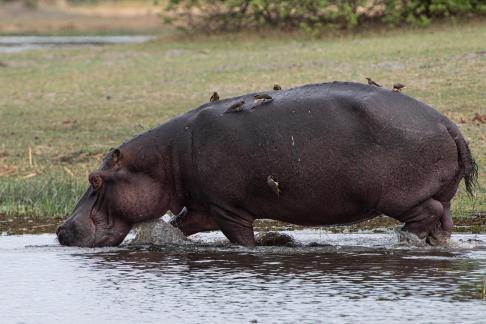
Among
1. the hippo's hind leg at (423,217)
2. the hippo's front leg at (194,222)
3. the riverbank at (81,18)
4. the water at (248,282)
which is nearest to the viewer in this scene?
the water at (248,282)

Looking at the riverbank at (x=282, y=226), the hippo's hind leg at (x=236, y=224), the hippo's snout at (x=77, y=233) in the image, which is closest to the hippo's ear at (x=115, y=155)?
the hippo's snout at (x=77, y=233)

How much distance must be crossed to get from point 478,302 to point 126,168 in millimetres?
2788

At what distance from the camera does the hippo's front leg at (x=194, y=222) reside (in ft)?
27.5

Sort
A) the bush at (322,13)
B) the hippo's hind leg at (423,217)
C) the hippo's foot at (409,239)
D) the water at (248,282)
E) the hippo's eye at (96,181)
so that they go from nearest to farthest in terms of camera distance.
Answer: the water at (248,282)
the hippo's hind leg at (423,217)
the hippo's foot at (409,239)
the hippo's eye at (96,181)
the bush at (322,13)

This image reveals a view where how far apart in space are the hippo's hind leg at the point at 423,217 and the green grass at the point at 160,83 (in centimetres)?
156

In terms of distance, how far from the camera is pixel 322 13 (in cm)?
2183

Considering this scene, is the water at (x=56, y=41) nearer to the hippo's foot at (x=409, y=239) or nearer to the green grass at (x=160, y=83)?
the green grass at (x=160, y=83)

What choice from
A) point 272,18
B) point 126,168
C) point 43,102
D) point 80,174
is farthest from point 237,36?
point 126,168

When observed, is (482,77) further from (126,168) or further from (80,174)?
(126,168)

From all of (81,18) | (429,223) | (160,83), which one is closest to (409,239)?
(429,223)

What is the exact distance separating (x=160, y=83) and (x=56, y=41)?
42.1ft

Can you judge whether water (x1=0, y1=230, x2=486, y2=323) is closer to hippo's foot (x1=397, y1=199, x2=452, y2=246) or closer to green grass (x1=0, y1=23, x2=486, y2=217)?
hippo's foot (x1=397, y1=199, x2=452, y2=246)

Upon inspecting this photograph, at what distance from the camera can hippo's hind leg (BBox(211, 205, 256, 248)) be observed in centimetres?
812

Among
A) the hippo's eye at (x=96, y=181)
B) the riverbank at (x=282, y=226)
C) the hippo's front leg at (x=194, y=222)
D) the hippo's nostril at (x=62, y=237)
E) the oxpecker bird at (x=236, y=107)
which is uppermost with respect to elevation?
the oxpecker bird at (x=236, y=107)
